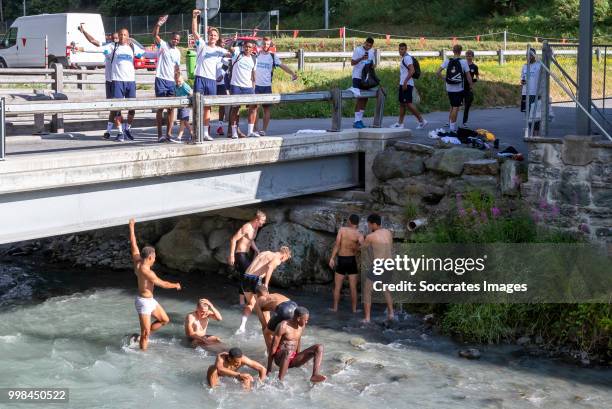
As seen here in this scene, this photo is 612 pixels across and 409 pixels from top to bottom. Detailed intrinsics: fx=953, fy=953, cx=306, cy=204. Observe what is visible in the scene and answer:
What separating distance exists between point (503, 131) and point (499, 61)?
41.9ft

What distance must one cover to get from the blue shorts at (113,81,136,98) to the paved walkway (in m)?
0.74

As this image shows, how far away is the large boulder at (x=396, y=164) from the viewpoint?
51.2ft

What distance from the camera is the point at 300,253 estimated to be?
52.7 feet

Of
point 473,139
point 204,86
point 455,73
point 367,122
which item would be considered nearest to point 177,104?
point 204,86

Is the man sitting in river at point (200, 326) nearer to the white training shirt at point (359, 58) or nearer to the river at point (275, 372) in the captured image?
the river at point (275, 372)

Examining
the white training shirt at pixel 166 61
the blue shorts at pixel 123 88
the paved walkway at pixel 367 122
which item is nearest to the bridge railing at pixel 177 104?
the paved walkway at pixel 367 122

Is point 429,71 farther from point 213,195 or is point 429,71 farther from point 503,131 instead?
point 213,195

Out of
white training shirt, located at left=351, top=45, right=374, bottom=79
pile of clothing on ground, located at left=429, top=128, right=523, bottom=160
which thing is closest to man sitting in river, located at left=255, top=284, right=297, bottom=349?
pile of clothing on ground, located at left=429, top=128, right=523, bottom=160

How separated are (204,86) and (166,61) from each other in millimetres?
729

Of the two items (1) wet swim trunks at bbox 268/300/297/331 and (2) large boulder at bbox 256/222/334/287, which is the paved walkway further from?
(1) wet swim trunks at bbox 268/300/297/331

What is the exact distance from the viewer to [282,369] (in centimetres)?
1148

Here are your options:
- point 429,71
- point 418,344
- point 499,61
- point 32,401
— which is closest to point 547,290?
point 418,344

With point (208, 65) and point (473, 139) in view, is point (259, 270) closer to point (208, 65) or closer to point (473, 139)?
point (208, 65)

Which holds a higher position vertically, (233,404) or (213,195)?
(213,195)
